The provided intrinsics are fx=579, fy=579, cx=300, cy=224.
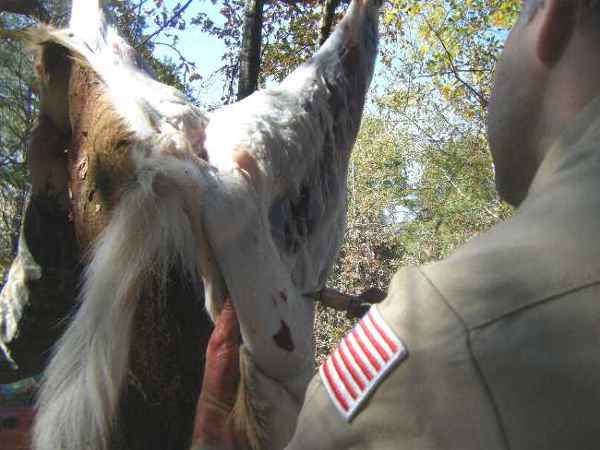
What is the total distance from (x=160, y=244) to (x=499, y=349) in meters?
0.93

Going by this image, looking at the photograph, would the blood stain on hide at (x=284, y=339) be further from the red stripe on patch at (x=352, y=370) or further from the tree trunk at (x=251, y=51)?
the tree trunk at (x=251, y=51)

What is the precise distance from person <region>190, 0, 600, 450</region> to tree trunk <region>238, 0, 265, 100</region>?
256 centimetres

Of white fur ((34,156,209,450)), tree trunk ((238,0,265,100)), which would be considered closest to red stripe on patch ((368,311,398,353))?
white fur ((34,156,209,450))

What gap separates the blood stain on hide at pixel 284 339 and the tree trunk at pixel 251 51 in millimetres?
1899

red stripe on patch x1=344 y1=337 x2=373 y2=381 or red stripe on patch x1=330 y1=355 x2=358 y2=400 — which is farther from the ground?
red stripe on patch x1=344 y1=337 x2=373 y2=381

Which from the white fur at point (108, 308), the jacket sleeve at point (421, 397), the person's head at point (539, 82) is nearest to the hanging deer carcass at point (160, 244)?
the white fur at point (108, 308)

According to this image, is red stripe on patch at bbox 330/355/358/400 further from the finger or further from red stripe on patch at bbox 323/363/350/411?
the finger

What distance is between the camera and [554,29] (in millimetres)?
871

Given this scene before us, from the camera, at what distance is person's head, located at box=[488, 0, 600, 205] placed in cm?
84

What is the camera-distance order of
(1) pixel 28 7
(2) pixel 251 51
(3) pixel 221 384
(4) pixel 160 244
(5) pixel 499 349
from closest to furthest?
(5) pixel 499 349, (4) pixel 160 244, (3) pixel 221 384, (1) pixel 28 7, (2) pixel 251 51

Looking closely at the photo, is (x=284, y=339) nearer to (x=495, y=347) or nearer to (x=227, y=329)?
(x=227, y=329)

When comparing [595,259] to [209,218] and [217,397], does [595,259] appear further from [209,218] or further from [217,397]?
[217,397]

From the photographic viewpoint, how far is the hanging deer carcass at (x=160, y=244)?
1.35 metres

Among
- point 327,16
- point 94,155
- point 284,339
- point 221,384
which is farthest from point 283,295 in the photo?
point 327,16
